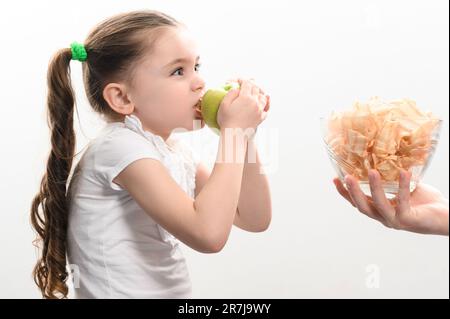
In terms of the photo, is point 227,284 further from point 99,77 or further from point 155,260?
point 99,77

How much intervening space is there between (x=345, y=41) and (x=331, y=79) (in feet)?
0.39

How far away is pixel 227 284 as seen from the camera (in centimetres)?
184

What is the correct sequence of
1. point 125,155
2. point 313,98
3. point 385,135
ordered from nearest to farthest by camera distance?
1. point 385,135
2. point 125,155
3. point 313,98

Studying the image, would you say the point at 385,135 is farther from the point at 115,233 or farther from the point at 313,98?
the point at 313,98

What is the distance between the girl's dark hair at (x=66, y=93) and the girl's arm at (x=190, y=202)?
0.57 feet

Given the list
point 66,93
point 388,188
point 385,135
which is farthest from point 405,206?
point 66,93

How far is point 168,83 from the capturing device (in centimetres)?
101

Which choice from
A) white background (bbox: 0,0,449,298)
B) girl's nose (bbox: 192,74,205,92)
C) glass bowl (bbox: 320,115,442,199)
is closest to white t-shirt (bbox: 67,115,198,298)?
girl's nose (bbox: 192,74,205,92)

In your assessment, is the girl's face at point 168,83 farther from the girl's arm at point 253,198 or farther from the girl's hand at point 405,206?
the girl's hand at point 405,206

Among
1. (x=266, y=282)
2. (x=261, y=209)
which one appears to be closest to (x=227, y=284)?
(x=266, y=282)

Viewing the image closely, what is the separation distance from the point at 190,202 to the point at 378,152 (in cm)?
29

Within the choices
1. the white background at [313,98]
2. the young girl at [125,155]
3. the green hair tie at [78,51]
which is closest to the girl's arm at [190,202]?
the young girl at [125,155]

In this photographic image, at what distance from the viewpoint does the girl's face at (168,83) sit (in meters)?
1.01

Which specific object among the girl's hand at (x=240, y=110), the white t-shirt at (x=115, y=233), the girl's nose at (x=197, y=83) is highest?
the girl's nose at (x=197, y=83)
